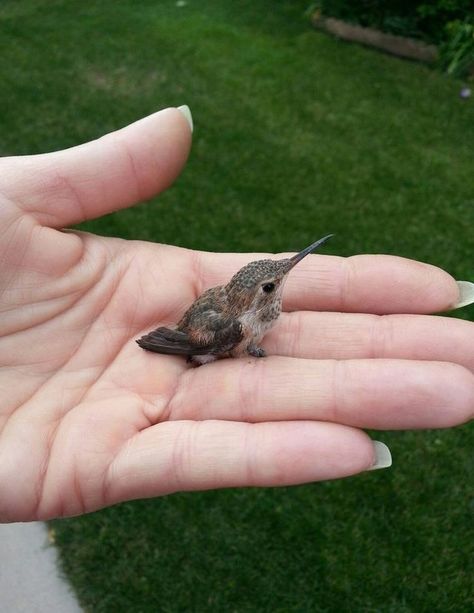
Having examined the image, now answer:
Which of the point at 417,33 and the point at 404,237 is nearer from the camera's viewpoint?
the point at 404,237

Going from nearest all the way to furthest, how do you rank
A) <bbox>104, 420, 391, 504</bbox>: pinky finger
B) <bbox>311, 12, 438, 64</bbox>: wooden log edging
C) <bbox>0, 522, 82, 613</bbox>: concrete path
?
<bbox>104, 420, 391, 504</bbox>: pinky finger
<bbox>0, 522, 82, 613</bbox>: concrete path
<bbox>311, 12, 438, 64</bbox>: wooden log edging

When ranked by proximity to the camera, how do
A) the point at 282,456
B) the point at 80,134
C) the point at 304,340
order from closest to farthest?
the point at 282,456 < the point at 304,340 < the point at 80,134

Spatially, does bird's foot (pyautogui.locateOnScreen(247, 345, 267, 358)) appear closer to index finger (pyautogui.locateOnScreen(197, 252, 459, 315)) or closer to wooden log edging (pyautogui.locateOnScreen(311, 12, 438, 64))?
index finger (pyautogui.locateOnScreen(197, 252, 459, 315))

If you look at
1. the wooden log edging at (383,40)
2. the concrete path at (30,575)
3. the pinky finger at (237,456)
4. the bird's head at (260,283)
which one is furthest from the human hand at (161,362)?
the wooden log edging at (383,40)

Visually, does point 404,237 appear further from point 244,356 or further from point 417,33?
point 417,33

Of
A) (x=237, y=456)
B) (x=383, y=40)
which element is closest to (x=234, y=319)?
(x=237, y=456)

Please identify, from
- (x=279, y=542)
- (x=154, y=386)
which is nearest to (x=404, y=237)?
(x=279, y=542)

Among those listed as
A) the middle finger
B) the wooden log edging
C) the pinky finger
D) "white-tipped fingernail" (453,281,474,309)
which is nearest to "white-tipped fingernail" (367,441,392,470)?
the pinky finger
